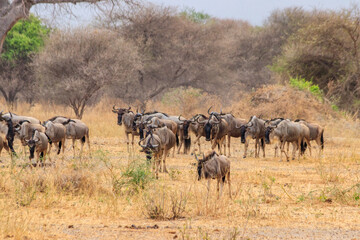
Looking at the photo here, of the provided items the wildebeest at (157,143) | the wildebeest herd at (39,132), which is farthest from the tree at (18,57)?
the wildebeest at (157,143)

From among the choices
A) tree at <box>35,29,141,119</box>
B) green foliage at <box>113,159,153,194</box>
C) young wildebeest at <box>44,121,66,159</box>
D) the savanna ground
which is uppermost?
tree at <box>35,29,141,119</box>

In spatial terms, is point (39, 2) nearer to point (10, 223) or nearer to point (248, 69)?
point (10, 223)

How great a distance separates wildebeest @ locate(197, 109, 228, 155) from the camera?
14977 millimetres

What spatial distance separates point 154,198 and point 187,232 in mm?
1059

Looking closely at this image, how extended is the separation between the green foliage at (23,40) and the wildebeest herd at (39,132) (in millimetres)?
17722

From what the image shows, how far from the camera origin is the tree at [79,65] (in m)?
24.4

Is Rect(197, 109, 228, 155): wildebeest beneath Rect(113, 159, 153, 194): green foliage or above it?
above

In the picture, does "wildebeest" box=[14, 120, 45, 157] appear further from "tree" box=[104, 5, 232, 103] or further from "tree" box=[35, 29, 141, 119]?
"tree" box=[104, 5, 232, 103]

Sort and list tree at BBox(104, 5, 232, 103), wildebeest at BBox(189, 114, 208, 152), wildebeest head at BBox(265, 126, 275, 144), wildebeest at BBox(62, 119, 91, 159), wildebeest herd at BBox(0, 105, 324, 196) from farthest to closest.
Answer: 1. tree at BBox(104, 5, 232, 103)
2. wildebeest at BBox(189, 114, 208, 152)
3. wildebeest head at BBox(265, 126, 275, 144)
4. wildebeest at BBox(62, 119, 91, 159)
5. wildebeest herd at BBox(0, 105, 324, 196)

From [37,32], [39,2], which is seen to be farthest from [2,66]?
[39,2]

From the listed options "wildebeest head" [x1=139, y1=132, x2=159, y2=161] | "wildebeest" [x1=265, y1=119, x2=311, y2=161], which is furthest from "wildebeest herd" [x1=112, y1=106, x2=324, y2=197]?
"wildebeest head" [x1=139, y1=132, x2=159, y2=161]

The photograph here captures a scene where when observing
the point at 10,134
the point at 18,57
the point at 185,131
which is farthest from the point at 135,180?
the point at 18,57

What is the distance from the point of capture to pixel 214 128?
1545 cm

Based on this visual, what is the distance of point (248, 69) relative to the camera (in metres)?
40.5
